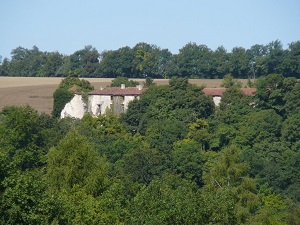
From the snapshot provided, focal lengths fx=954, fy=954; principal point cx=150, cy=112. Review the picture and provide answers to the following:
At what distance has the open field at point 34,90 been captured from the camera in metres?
86.8

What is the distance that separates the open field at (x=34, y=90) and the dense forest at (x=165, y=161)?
11.9m

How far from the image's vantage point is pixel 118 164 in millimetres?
61562

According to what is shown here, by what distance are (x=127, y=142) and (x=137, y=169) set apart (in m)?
7.20

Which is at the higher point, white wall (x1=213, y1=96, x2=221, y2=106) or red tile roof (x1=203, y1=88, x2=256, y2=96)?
red tile roof (x1=203, y1=88, x2=256, y2=96)

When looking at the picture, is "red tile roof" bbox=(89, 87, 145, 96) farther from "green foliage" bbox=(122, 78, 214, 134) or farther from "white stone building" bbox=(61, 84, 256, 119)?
"green foliage" bbox=(122, 78, 214, 134)

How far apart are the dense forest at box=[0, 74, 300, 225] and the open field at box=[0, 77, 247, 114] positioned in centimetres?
1186

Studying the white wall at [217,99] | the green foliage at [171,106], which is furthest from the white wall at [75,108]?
the white wall at [217,99]

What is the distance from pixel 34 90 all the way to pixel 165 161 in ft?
109

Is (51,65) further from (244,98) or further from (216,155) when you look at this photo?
(216,155)

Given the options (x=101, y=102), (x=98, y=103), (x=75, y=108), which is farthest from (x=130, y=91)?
(x=75, y=108)

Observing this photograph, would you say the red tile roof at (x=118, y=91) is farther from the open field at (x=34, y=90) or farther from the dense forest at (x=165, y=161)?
the open field at (x=34, y=90)

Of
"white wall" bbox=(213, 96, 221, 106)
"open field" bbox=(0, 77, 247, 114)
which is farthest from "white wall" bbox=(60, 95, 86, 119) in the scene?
"white wall" bbox=(213, 96, 221, 106)

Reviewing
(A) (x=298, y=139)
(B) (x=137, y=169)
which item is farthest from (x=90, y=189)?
(A) (x=298, y=139)

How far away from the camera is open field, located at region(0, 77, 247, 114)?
8675cm
